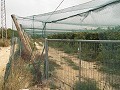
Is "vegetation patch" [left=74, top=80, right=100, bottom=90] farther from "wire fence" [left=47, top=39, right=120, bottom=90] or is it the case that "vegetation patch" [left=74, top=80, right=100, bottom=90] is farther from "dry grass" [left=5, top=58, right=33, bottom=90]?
"dry grass" [left=5, top=58, right=33, bottom=90]

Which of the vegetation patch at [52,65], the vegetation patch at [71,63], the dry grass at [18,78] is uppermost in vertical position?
the vegetation patch at [71,63]

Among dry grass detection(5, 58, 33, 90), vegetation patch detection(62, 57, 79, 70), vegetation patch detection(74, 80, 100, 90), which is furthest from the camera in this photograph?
dry grass detection(5, 58, 33, 90)

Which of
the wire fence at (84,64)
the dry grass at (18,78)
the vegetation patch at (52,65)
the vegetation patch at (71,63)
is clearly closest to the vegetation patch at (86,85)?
the wire fence at (84,64)

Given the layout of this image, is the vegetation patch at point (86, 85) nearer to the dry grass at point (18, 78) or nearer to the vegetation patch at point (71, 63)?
the vegetation patch at point (71, 63)

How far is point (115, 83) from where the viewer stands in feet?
15.1

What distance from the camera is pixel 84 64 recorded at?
5656mm

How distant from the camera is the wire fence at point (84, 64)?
4.62 metres

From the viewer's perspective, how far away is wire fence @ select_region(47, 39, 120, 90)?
462 centimetres

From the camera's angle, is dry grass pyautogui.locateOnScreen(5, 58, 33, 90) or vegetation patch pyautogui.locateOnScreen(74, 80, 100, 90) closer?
vegetation patch pyautogui.locateOnScreen(74, 80, 100, 90)

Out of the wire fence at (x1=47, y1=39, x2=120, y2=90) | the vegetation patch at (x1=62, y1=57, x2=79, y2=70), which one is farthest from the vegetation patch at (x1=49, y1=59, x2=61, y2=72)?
the vegetation patch at (x1=62, y1=57, x2=79, y2=70)

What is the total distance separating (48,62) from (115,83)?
3.85 m

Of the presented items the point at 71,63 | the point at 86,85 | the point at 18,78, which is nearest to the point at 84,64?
the point at 86,85

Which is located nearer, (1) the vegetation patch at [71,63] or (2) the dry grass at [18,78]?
(1) the vegetation patch at [71,63]

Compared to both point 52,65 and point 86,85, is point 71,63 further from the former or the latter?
point 52,65
